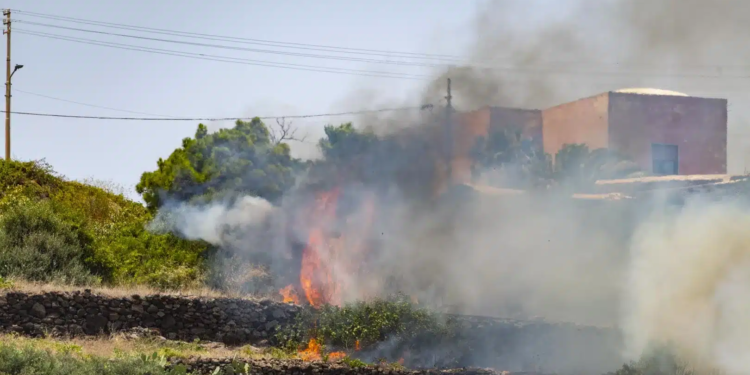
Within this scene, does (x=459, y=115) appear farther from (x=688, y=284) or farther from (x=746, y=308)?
(x=746, y=308)

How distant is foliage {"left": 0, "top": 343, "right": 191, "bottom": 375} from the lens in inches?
546

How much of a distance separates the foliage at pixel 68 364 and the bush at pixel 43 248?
350 inches

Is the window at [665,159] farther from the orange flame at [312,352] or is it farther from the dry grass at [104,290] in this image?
the dry grass at [104,290]

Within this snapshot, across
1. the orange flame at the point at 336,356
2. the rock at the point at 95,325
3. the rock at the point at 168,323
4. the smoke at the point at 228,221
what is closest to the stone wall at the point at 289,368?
the orange flame at the point at 336,356

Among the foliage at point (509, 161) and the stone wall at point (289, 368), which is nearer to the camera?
the stone wall at point (289, 368)

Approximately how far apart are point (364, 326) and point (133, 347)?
6.24 m

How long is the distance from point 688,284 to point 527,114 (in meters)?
19.5

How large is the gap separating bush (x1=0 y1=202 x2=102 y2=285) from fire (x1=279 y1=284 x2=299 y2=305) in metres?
5.79

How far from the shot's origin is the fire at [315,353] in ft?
66.7

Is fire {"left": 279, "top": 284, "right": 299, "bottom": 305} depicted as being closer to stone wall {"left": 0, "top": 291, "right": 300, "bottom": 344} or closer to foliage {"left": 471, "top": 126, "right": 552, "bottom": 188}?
stone wall {"left": 0, "top": 291, "right": 300, "bottom": 344}

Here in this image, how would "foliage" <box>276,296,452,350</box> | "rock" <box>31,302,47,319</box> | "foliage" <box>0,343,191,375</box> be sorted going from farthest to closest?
"foliage" <box>276,296,452,350</box> → "rock" <box>31,302,47,319</box> → "foliage" <box>0,343,191,375</box>

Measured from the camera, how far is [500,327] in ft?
73.2

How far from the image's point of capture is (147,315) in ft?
70.6

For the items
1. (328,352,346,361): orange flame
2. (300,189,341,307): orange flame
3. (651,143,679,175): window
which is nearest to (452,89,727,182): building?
(651,143,679,175): window
